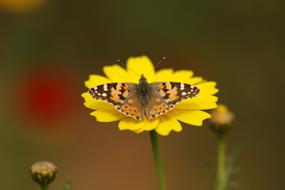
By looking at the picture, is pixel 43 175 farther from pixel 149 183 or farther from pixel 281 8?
pixel 281 8

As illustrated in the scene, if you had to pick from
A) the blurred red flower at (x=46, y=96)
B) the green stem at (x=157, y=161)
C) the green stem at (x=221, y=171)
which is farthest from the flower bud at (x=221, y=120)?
the blurred red flower at (x=46, y=96)

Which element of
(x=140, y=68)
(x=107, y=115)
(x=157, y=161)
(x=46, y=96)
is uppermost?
(x=46, y=96)

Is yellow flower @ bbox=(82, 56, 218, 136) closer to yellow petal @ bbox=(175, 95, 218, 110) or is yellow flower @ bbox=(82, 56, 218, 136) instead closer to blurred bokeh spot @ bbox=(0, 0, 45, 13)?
yellow petal @ bbox=(175, 95, 218, 110)

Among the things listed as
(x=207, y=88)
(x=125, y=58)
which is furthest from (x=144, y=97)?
(x=125, y=58)

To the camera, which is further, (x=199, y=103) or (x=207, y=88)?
(x=207, y=88)

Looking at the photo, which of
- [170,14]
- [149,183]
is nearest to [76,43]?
[170,14]

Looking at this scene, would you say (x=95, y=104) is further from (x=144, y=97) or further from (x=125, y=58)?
(x=125, y=58)

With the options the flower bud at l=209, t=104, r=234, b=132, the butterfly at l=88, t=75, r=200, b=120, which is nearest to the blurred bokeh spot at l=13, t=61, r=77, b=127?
the flower bud at l=209, t=104, r=234, b=132
